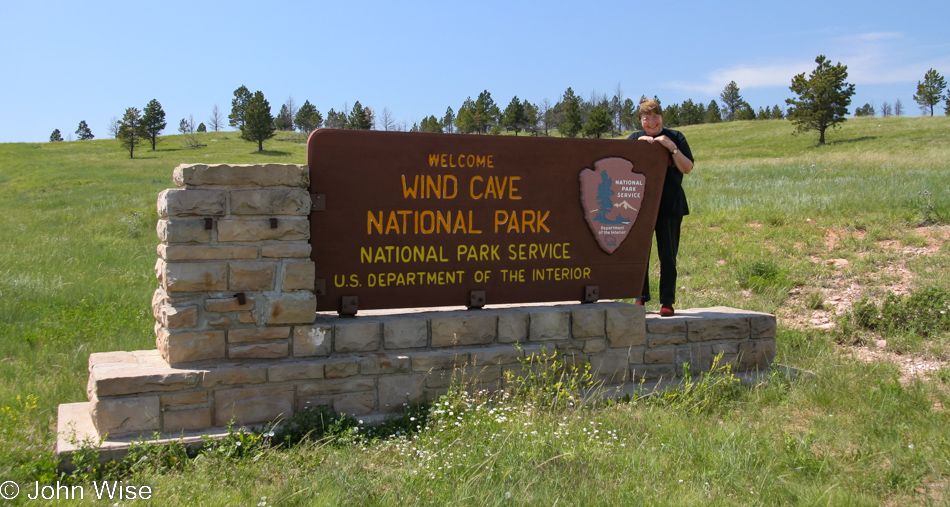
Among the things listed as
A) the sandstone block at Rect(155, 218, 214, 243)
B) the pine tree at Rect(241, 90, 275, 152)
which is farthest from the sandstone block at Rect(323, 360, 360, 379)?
the pine tree at Rect(241, 90, 275, 152)

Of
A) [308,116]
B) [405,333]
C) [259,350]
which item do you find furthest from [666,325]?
[308,116]

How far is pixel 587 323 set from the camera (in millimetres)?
5742

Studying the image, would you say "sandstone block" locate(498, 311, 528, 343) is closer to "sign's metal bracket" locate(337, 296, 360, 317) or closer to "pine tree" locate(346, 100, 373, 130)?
"sign's metal bracket" locate(337, 296, 360, 317)

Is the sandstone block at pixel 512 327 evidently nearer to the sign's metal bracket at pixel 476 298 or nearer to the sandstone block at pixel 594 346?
the sign's metal bracket at pixel 476 298

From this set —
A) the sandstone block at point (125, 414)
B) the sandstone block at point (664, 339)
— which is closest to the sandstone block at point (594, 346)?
the sandstone block at point (664, 339)

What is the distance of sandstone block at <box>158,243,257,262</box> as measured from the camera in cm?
450

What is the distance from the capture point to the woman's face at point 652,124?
20.3ft

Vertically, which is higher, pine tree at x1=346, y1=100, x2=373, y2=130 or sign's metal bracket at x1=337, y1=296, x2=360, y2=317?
pine tree at x1=346, y1=100, x2=373, y2=130

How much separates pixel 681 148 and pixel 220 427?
455 cm

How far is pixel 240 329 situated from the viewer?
471cm

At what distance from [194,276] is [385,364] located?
1.46 meters

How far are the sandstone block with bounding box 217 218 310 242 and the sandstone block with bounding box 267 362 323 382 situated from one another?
88cm

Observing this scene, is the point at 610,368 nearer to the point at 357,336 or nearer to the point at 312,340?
the point at 357,336

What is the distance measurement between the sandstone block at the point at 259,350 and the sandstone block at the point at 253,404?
8.9 inches
